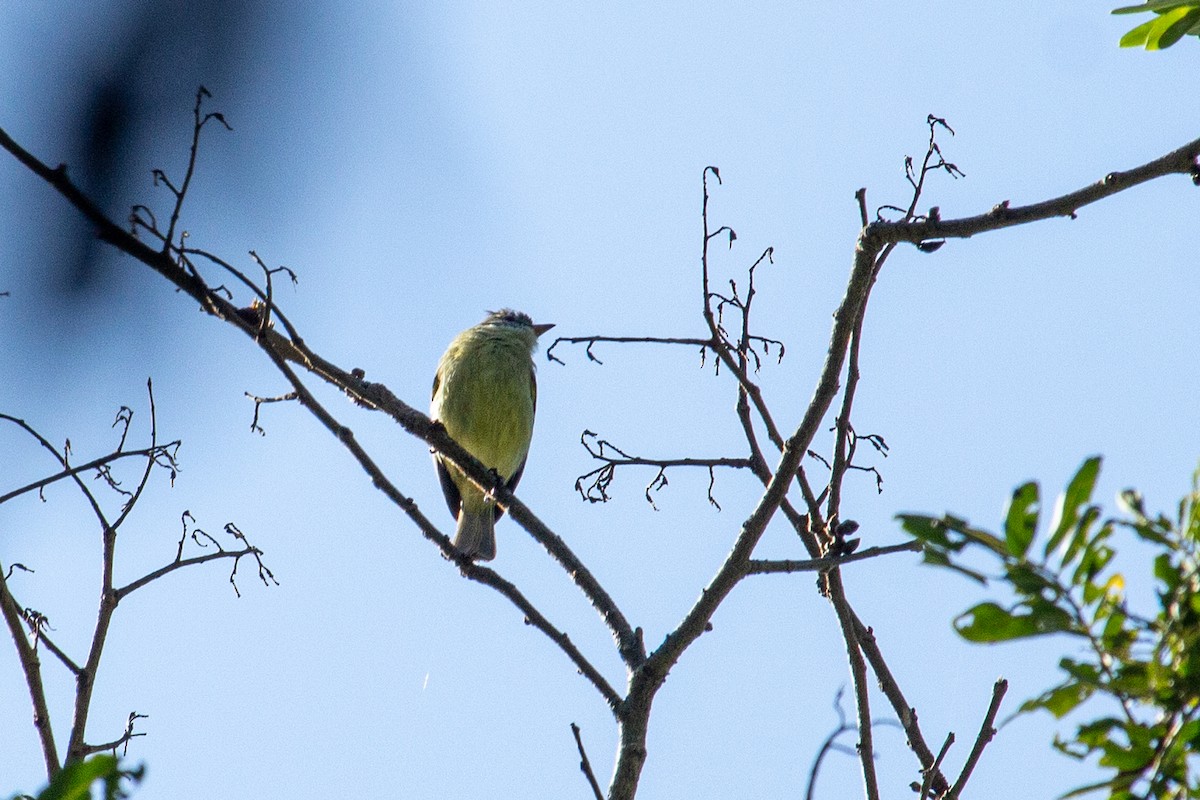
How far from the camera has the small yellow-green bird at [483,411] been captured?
25.0ft

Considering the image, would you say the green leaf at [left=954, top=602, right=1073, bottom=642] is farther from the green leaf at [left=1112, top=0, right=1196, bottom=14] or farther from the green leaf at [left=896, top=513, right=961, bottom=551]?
the green leaf at [left=1112, top=0, right=1196, bottom=14]

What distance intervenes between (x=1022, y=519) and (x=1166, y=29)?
1.34 meters

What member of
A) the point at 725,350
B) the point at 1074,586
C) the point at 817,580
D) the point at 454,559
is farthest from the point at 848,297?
the point at 1074,586

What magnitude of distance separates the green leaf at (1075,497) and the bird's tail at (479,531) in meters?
6.46

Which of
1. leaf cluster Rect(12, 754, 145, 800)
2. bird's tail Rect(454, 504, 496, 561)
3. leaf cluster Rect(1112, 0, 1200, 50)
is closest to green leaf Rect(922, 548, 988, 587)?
leaf cluster Rect(12, 754, 145, 800)

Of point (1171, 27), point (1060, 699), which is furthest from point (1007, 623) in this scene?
point (1171, 27)

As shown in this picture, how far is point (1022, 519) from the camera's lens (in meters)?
1.47

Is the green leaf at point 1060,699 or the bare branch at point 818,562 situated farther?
the bare branch at point 818,562

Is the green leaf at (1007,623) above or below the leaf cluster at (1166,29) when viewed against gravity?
below

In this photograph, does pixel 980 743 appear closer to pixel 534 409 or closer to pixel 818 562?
pixel 818 562

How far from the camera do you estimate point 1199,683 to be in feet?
4.63

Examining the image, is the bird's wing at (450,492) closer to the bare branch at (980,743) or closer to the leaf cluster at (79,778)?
the bare branch at (980,743)

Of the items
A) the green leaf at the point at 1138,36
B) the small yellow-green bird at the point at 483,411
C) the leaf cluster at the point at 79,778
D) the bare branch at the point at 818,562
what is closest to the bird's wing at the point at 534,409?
the small yellow-green bird at the point at 483,411

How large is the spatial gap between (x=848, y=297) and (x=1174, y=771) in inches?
76.7
